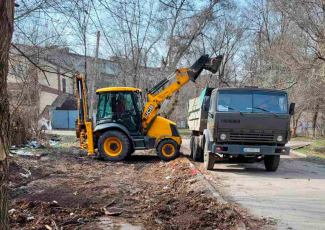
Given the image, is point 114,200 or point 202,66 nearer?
point 114,200

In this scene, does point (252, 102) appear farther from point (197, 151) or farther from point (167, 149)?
Answer: point (167, 149)

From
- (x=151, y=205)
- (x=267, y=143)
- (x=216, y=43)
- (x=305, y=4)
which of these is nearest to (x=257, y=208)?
(x=151, y=205)

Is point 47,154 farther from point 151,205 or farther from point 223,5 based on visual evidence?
point 223,5

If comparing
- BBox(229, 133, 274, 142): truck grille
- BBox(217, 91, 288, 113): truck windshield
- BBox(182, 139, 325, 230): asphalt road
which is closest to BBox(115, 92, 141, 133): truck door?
BBox(182, 139, 325, 230): asphalt road

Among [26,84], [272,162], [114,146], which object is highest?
[26,84]

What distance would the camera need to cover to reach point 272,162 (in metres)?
8.89

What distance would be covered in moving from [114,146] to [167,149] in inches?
80.9

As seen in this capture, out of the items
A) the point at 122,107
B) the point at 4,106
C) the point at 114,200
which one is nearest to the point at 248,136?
the point at 114,200

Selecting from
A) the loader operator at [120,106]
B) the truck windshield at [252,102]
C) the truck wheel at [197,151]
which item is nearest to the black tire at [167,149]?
the truck wheel at [197,151]

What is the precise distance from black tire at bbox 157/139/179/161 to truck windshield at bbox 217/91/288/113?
306cm

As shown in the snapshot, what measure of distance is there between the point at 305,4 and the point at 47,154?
13318mm

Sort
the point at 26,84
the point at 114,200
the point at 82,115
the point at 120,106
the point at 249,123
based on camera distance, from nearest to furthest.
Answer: the point at 114,200
the point at 249,123
the point at 120,106
the point at 82,115
the point at 26,84

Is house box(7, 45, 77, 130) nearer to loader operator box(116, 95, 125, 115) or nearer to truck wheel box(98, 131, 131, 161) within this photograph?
loader operator box(116, 95, 125, 115)

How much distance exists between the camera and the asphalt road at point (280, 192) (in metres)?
4.75
